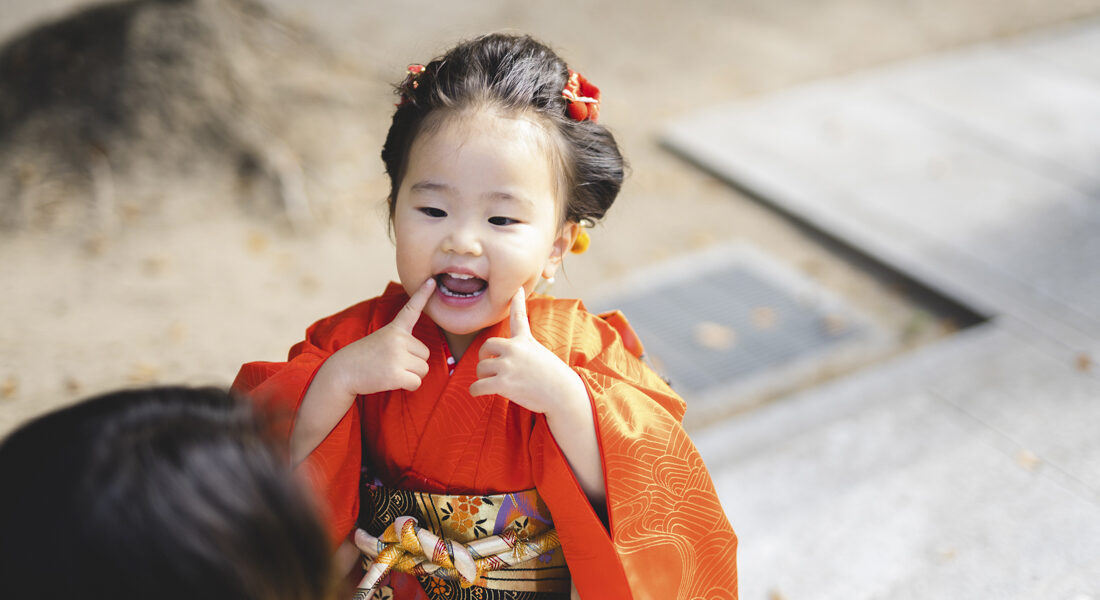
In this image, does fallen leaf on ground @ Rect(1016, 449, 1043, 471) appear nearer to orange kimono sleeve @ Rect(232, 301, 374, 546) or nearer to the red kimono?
the red kimono

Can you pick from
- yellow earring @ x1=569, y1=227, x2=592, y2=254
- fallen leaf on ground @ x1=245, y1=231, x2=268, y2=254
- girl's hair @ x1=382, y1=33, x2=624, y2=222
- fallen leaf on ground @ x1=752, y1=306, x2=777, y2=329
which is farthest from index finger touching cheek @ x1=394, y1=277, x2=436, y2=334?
fallen leaf on ground @ x1=245, y1=231, x2=268, y2=254

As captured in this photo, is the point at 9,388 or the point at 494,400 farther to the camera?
the point at 9,388

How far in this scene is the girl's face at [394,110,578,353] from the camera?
1702 mm

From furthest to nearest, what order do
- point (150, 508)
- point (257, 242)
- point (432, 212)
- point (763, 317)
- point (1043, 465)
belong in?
1. point (257, 242)
2. point (763, 317)
3. point (1043, 465)
4. point (432, 212)
5. point (150, 508)

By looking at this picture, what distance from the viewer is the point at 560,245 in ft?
6.45

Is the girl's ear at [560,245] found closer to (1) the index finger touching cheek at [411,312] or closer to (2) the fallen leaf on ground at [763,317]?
(1) the index finger touching cheek at [411,312]

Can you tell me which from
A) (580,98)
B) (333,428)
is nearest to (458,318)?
(333,428)

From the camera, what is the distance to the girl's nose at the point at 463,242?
1.67 meters

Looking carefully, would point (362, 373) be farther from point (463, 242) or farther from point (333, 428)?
point (463, 242)

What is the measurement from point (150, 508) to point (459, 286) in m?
0.80

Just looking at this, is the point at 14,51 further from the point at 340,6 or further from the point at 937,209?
the point at 937,209

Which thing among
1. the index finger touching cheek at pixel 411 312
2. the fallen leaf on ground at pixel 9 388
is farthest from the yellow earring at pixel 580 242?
the fallen leaf on ground at pixel 9 388

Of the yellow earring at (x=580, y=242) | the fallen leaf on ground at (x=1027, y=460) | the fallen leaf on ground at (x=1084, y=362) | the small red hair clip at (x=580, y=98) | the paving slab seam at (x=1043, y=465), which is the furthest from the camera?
the fallen leaf on ground at (x=1084, y=362)

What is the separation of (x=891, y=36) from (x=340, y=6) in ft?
13.9
